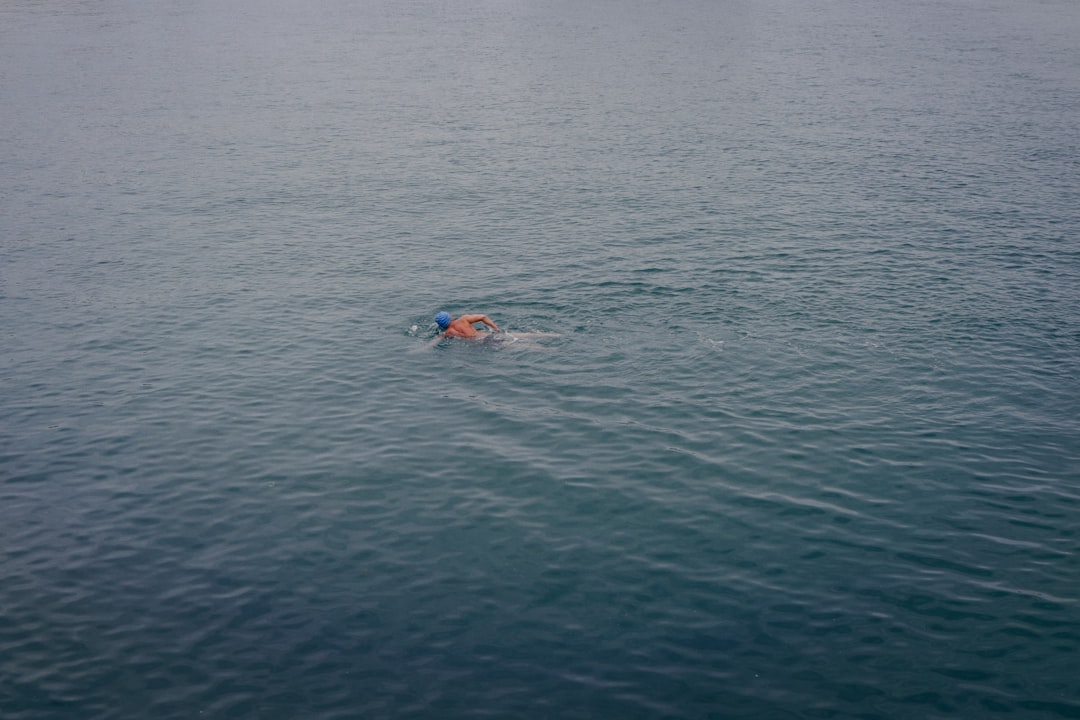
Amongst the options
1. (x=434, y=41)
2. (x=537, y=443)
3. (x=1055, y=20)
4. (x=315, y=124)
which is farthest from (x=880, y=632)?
(x=1055, y=20)

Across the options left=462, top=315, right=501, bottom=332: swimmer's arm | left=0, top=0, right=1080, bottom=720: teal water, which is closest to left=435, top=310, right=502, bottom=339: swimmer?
left=462, top=315, right=501, bottom=332: swimmer's arm

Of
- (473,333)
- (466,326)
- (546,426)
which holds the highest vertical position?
(466,326)

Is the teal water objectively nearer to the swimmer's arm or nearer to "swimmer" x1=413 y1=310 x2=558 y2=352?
"swimmer" x1=413 y1=310 x2=558 y2=352

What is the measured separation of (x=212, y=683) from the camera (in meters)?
20.7

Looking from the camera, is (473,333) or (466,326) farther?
(473,333)

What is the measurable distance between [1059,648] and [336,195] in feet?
160

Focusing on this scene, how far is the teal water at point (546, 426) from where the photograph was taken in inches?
836

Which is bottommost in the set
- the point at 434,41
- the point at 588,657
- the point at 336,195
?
the point at 588,657

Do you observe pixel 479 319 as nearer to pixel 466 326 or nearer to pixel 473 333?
pixel 466 326

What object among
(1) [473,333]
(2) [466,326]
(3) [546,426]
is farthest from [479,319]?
(3) [546,426]

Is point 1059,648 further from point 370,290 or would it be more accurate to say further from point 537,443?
point 370,290

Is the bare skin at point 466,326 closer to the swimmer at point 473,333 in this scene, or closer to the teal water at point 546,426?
the swimmer at point 473,333

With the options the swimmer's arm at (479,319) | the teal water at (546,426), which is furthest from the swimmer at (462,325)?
the teal water at (546,426)

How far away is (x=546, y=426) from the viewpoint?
103 feet
